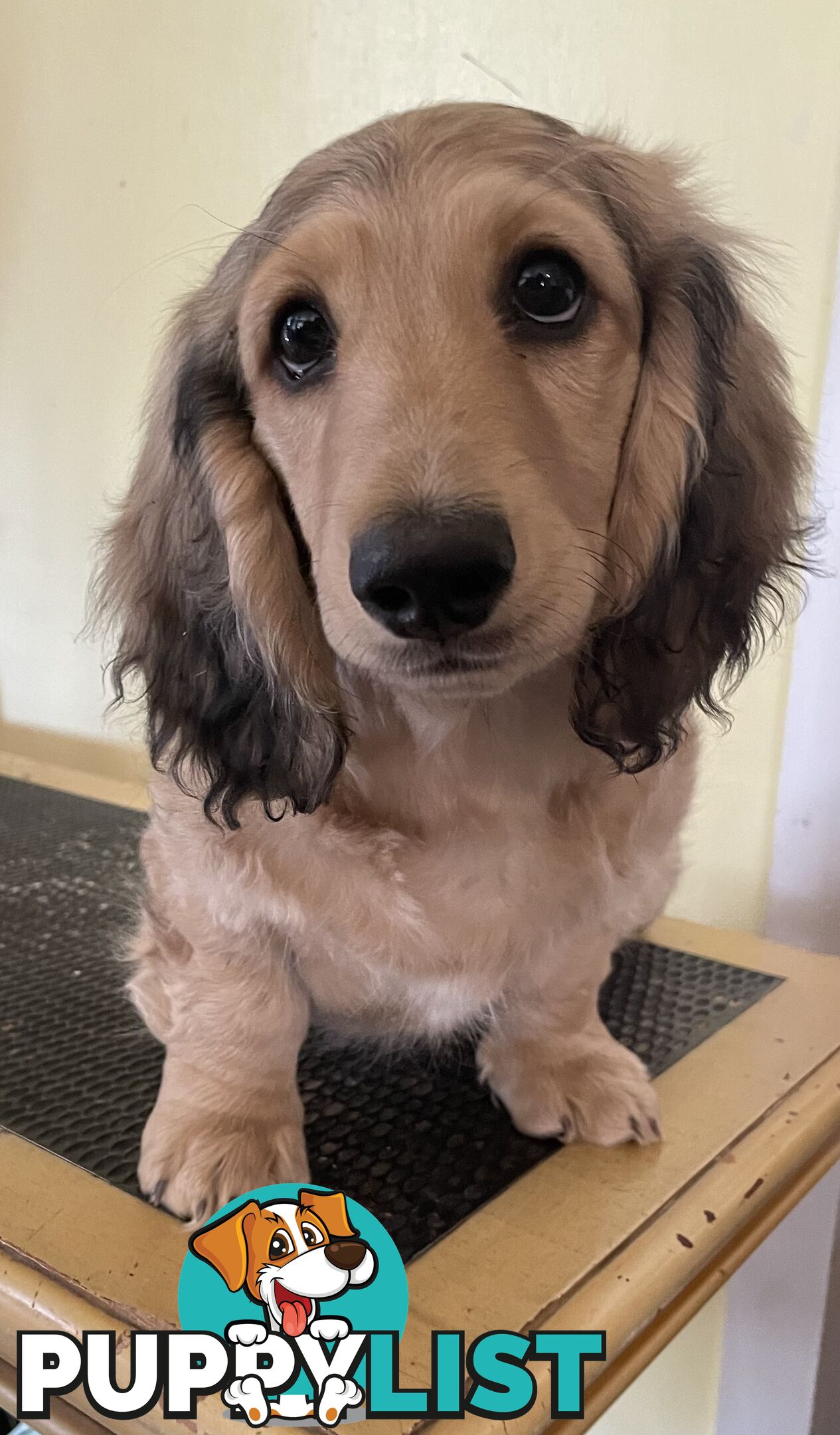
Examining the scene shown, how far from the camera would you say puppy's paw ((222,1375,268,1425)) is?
2.06ft

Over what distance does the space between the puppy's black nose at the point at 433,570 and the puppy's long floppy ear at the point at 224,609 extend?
20 cm

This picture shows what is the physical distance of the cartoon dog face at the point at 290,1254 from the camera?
2.19 feet

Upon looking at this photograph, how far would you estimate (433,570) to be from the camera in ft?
2.03

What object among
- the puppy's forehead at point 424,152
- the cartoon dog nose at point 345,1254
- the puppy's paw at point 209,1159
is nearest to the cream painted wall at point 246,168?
the puppy's forehead at point 424,152

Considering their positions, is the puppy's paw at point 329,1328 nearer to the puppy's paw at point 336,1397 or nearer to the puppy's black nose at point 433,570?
the puppy's paw at point 336,1397

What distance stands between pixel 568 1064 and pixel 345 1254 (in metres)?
0.37

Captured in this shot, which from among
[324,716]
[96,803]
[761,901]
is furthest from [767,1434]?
[96,803]

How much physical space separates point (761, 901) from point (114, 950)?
913 millimetres

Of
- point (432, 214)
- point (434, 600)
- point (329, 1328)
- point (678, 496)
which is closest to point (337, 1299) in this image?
point (329, 1328)

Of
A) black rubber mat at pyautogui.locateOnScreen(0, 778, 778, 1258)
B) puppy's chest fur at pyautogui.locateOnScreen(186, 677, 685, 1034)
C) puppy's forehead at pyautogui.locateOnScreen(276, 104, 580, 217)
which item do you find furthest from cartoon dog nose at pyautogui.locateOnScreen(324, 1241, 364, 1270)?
puppy's forehead at pyautogui.locateOnScreen(276, 104, 580, 217)

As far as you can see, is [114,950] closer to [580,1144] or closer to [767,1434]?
[580,1144]

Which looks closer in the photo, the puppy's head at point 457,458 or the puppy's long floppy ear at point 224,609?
the puppy's head at point 457,458

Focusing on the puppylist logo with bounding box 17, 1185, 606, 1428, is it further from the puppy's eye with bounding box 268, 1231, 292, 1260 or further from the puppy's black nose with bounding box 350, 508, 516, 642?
the puppy's black nose with bounding box 350, 508, 516, 642

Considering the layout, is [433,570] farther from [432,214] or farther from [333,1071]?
[333,1071]
